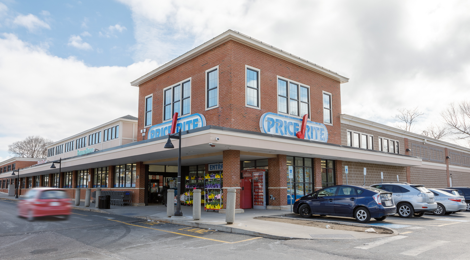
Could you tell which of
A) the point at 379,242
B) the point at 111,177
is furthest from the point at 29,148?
the point at 379,242

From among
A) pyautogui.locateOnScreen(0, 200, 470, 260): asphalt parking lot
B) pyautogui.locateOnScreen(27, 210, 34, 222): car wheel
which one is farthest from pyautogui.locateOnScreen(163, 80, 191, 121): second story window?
pyautogui.locateOnScreen(27, 210, 34, 222): car wheel

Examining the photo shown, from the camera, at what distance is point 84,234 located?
12.5m

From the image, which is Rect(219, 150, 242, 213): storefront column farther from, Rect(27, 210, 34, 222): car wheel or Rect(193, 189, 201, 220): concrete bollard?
Rect(27, 210, 34, 222): car wheel

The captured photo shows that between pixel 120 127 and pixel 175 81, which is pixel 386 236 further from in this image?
pixel 120 127

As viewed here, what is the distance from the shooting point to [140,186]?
2611cm

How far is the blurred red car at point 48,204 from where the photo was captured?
268 inches

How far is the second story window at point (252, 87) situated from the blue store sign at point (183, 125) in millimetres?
2966

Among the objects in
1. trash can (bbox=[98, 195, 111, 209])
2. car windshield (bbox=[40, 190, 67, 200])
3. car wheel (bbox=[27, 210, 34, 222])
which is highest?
car windshield (bbox=[40, 190, 67, 200])

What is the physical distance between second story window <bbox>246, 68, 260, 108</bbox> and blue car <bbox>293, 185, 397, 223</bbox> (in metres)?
6.55

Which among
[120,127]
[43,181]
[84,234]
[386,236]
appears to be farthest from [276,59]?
[43,181]

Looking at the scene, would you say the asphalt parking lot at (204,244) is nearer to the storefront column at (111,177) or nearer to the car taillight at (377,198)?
the car taillight at (377,198)

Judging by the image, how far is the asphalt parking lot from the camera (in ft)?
28.2

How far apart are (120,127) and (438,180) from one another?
36.3 m

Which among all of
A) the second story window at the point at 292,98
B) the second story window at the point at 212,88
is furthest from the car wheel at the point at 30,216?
the second story window at the point at 292,98
